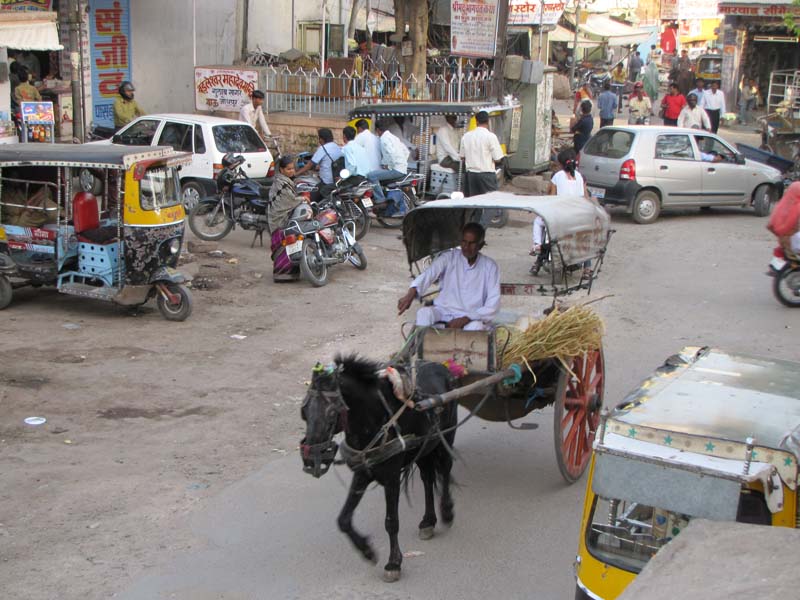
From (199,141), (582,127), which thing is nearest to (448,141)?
(199,141)

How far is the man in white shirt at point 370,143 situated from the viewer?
16031 millimetres

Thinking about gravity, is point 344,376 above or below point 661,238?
above

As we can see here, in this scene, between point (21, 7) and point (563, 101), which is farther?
point (563, 101)

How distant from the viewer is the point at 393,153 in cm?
1614

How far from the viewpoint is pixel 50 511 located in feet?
20.6

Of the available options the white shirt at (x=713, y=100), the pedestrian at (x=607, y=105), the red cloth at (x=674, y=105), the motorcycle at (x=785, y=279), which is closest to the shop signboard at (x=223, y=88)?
the pedestrian at (x=607, y=105)

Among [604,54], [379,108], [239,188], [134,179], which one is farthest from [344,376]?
[604,54]

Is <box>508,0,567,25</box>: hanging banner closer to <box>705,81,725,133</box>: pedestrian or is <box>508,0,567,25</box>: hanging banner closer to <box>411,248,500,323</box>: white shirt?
<box>705,81,725,133</box>: pedestrian

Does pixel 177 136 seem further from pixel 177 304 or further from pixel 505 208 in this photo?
pixel 505 208

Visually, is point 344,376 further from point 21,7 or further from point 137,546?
point 21,7

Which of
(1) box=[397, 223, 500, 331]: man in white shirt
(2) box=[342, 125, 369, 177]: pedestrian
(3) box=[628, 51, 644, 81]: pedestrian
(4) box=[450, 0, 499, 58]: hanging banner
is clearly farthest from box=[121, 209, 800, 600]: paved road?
(3) box=[628, 51, 644, 81]: pedestrian

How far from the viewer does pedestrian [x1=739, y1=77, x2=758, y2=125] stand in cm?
3306

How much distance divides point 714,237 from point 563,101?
23365mm

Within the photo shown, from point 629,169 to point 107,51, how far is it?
11.9 metres
